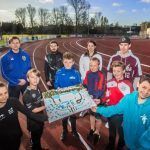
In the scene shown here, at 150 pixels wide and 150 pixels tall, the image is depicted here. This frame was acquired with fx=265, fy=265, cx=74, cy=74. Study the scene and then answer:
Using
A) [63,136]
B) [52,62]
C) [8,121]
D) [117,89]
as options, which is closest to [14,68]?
[52,62]

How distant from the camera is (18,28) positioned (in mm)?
93438

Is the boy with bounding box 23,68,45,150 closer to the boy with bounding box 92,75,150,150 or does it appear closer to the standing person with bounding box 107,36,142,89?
the boy with bounding box 92,75,150,150

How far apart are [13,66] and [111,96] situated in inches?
102

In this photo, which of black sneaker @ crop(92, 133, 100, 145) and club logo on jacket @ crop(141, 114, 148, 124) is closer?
club logo on jacket @ crop(141, 114, 148, 124)

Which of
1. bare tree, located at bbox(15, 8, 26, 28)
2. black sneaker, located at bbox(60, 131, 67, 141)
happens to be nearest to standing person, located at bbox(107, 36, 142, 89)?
black sneaker, located at bbox(60, 131, 67, 141)

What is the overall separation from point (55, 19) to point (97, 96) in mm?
113429

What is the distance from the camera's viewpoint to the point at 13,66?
6.37 meters

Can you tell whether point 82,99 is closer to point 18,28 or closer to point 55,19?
point 18,28

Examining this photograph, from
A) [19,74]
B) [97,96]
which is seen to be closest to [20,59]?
[19,74]

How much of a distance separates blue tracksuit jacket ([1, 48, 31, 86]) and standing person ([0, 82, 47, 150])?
2.58m

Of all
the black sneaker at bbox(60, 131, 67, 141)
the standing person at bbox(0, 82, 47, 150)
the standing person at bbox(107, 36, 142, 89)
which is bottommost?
the black sneaker at bbox(60, 131, 67, 141)

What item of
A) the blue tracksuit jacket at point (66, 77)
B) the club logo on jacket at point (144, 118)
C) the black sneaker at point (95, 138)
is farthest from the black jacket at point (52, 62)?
the club logo on jacket at point (144, 118)

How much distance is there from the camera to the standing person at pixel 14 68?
20.7 ft

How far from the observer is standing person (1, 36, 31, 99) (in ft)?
20.7
